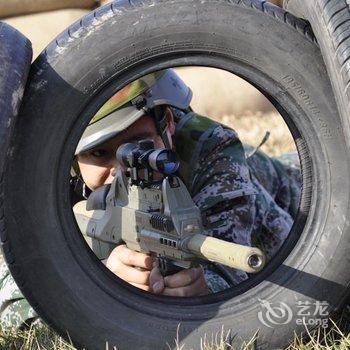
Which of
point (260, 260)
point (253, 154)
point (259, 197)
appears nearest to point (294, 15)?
point (260, 260)

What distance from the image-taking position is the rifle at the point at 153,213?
9.78 feet

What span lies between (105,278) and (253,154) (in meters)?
2.50

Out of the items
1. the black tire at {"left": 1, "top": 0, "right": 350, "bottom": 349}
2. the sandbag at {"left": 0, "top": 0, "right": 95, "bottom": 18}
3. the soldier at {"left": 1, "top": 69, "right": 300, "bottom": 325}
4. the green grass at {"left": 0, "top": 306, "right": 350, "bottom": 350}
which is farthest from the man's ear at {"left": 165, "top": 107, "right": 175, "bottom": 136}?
the sandbag at {"left": 0, "top": 0, "right": 95, "bottom": 18}

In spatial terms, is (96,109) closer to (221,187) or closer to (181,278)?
(181,278)

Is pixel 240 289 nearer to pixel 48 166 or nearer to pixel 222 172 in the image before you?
pixel 48 166

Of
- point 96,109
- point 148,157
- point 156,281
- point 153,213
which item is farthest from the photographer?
point 156,281

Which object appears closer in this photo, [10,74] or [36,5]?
[10,74]

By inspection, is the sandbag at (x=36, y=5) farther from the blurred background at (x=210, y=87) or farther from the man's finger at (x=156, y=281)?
the man's finger at (x=156, y=281)

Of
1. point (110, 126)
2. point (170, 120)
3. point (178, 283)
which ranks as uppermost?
point (170, 120)

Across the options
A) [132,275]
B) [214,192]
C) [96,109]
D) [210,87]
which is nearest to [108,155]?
[214,192]

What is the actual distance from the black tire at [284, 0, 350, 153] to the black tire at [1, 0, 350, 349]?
0.08 metres

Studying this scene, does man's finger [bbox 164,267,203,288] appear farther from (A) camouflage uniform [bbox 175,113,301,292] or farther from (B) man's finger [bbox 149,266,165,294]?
(A) camouflage uniform [bbox 175,113,301,292]

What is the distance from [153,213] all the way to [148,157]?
0.74 feet

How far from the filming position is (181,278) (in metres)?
3.22
